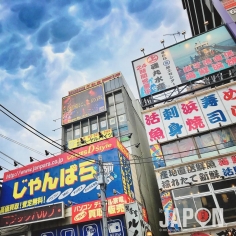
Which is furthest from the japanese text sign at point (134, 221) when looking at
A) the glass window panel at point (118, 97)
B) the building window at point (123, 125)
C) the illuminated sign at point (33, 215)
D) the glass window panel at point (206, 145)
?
the glass window panel at point (118, 97)

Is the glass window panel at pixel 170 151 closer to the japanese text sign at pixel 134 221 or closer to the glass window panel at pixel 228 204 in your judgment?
the glass window panel at pixel 228 204

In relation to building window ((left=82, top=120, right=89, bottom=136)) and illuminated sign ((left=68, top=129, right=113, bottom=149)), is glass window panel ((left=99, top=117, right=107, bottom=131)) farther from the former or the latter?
building window ((left=82, top=120, right=89, bottom=136))

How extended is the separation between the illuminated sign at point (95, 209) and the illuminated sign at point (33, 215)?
1111 millimetres

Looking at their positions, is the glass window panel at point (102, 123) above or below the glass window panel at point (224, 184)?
above

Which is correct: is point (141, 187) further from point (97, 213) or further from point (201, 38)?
point (201, 38)

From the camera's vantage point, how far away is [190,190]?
14.4 metres

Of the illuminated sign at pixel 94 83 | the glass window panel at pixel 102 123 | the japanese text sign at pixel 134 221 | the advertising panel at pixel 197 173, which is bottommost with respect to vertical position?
the japanese text sign at pixel 134 221

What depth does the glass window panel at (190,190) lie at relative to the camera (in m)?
14.1

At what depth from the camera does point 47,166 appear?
1953 cm

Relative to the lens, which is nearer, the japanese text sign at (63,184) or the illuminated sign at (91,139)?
the japanese text sign at (63,184)

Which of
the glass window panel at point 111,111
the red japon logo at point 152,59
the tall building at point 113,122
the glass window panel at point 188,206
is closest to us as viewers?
the glass window panel at point 188,206

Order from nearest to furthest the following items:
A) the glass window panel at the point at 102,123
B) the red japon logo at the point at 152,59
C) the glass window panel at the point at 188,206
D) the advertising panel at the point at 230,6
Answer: the glass window panel at the point at 188,206, the red japon logo at the point at 152,59, the advertising panel at the point at 230,6, the glass window panel at the point at 102,123

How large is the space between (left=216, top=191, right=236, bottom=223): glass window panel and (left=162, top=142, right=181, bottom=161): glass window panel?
3881 millimetres

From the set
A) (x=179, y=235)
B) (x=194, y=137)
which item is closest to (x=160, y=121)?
(x=194, y=137)
